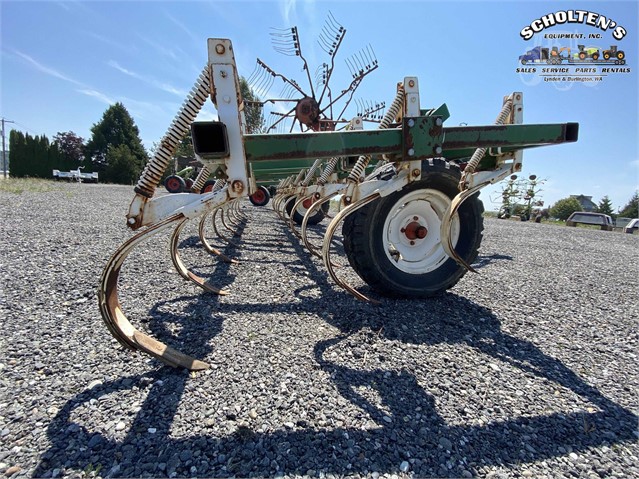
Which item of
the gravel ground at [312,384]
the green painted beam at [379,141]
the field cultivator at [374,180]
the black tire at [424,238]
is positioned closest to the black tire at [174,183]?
the field cultivator at [374,180]

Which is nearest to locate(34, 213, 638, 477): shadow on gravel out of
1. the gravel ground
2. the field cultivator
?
the gravel ground

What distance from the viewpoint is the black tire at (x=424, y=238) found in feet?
8.25

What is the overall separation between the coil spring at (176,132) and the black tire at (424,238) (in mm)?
1367

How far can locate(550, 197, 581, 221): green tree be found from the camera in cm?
3184

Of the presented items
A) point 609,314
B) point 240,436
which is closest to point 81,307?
point 240,436

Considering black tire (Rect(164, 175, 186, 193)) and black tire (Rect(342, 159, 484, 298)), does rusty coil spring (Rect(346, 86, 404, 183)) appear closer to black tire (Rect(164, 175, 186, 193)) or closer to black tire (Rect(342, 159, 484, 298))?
black tire (Rect(342, 159, 484, 298))

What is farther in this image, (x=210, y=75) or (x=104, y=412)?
(x=210, y=75)

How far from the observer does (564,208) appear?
106 ft

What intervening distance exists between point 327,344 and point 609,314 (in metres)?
2.35

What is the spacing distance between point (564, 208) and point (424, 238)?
3778 cm

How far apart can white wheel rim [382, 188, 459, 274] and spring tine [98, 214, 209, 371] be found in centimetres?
171

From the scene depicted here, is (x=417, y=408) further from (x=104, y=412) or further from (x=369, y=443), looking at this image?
(x=104, y=412)

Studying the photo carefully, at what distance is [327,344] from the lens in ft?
6.18

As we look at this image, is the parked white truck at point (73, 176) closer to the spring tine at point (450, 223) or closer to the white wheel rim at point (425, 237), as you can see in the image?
the white wheel rim at point (425, 237)
